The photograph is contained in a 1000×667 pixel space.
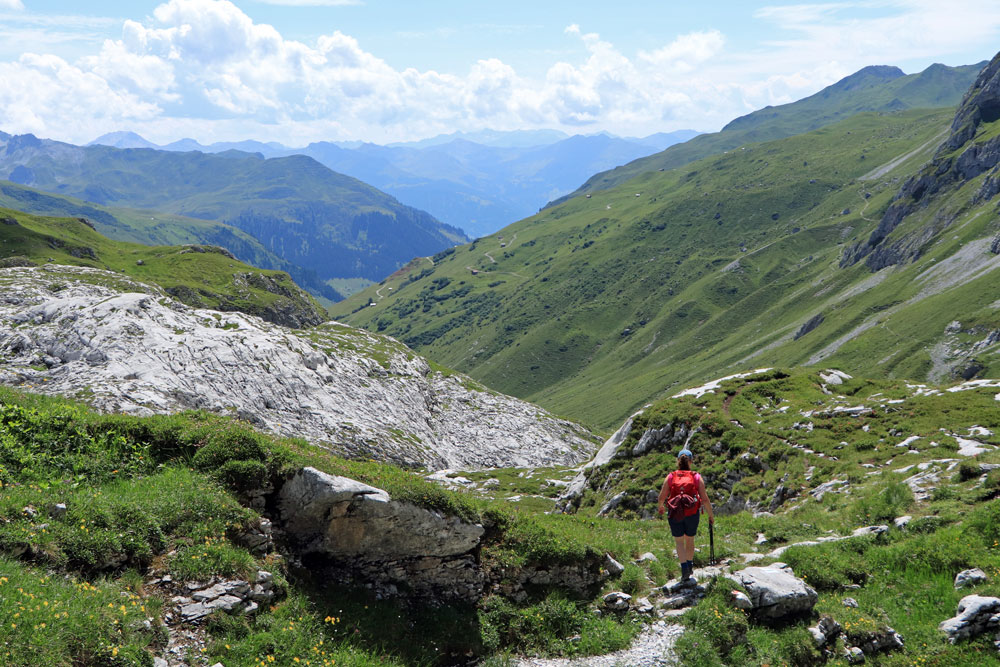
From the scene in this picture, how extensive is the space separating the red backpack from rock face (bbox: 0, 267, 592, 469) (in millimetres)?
47123

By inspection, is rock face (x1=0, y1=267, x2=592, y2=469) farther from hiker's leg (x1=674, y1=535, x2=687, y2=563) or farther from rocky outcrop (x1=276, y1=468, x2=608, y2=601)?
hiker's leg (x1=674, y1=535, x2=687, y2=563)

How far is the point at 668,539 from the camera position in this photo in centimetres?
2200

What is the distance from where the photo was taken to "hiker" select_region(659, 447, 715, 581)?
17984 mm

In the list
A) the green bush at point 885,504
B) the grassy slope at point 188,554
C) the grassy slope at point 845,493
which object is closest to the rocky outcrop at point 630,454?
the grassy slope at point 845,493

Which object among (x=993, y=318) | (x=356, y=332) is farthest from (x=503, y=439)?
(x=993, y=318)

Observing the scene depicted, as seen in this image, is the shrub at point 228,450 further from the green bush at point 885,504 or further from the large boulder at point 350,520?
the green bush at point 885,504

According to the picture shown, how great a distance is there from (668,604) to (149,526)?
14.4 meters

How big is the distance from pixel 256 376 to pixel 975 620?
6985 centimetres

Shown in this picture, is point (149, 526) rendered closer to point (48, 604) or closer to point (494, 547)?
point (48, 604)

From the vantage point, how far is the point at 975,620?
13.7 meters

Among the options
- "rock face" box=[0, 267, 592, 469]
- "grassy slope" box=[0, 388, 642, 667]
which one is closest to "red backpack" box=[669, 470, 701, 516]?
"grassy slope" box=[0, 388, 642, 667]

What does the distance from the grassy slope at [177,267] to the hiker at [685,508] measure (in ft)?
446

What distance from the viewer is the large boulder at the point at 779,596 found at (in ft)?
51.9

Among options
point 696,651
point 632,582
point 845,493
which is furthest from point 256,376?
point 696,651
